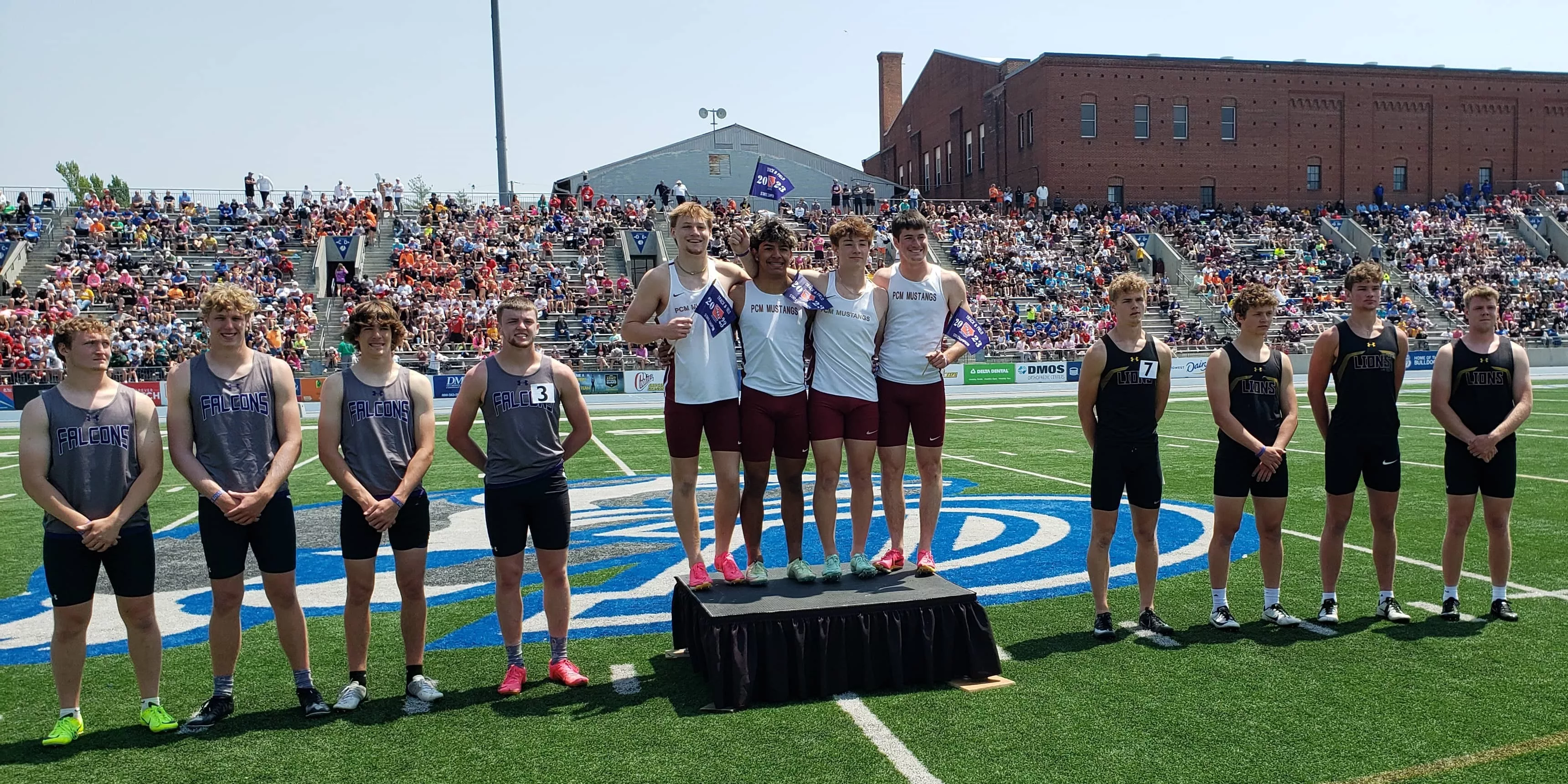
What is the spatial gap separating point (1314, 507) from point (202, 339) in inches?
1067

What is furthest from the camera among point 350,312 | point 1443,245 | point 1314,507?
point 1443,245

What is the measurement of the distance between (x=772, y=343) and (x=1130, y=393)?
6.89 ft

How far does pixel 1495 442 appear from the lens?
243 inches

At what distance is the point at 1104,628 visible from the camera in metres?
6.09

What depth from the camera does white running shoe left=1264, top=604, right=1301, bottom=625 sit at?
20.4ft

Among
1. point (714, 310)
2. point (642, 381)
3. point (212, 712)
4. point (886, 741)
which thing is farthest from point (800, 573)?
point (642, 381)

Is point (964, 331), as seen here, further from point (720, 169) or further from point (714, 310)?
point (720, 169)

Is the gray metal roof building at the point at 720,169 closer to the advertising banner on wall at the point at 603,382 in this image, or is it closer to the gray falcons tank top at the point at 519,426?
the advertising banner on wall at the point at 603,382

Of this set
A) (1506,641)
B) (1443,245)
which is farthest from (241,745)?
(1443,245)

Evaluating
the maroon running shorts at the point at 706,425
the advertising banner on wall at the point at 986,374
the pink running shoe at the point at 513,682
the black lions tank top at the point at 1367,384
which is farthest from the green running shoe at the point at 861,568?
the advertising banner on wall at the point at 986,374

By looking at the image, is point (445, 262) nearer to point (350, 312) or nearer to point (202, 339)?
point (202, 339)

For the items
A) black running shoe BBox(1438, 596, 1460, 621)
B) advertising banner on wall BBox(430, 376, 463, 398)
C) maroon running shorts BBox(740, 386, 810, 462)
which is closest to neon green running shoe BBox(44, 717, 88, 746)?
maroon running shorts BBox(740, 386, 810, 462)

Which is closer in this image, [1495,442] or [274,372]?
[274,372]

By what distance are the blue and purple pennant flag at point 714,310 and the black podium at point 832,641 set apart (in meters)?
1.41
